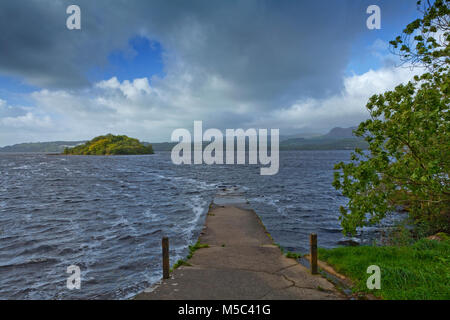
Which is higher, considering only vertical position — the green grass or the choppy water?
the green grass

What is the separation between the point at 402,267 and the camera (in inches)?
356

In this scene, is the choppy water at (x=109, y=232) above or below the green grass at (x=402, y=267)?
below

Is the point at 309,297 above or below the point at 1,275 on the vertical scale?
above

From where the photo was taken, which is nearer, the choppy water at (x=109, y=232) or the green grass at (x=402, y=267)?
the green grass at (x=402, y=267)

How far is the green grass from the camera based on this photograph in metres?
7.52

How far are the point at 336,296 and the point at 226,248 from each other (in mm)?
5994

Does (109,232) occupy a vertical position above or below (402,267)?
below

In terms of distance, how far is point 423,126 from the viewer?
25.6 ft

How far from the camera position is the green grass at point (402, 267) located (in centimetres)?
752

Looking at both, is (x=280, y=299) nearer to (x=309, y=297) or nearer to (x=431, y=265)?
(x=309, y=297)

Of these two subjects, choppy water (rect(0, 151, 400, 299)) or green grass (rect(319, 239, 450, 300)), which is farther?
choppy water (rect(0, 151, 400, 299))

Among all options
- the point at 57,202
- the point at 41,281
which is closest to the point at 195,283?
the point at 41,281

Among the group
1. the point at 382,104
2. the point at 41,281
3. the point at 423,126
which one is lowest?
the point at 41,281

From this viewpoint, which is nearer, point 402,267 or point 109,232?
point 402,267
